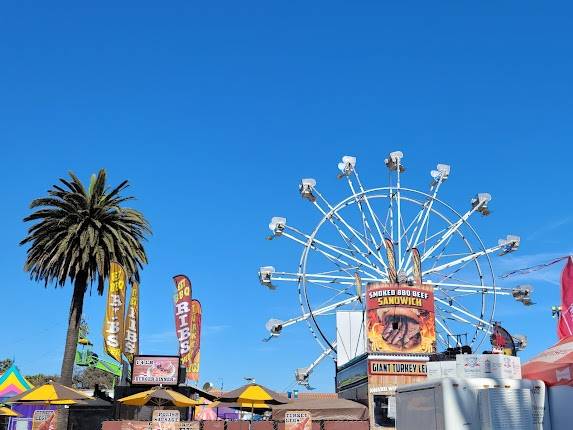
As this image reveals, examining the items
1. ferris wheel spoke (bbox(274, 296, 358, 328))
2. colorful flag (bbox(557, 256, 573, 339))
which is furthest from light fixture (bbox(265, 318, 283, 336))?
colorful flag (bbox(557, 256, 573, 339))

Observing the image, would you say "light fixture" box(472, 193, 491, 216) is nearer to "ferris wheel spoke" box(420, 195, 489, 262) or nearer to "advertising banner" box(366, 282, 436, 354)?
"ferris wheel spoke" box(420, 195, 489, 262)

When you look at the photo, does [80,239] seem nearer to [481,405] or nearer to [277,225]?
[277,225]

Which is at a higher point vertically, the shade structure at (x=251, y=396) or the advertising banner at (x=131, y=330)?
the advertising banner at (x=131, y=330)

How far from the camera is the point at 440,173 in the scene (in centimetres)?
4356

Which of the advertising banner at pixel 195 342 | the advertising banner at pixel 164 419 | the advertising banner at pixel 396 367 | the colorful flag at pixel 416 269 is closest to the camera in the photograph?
the advertising banner at pixel 164 419

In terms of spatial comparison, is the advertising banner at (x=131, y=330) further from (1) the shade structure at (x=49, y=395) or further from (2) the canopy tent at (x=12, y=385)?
(2) the canopy tent at (x=12, y=385)

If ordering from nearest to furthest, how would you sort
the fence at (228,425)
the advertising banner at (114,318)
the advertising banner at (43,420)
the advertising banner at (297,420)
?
the advertising banner at (297,420) < the fence at (228,425) < the advertising banner at (43,420) < the advertising banner at (114,318)

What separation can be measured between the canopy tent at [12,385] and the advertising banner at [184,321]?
47.5ft

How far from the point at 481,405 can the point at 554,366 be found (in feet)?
6.90

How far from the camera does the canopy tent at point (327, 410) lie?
25.4 metres

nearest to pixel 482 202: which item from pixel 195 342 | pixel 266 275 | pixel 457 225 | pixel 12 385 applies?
pixel 457 225

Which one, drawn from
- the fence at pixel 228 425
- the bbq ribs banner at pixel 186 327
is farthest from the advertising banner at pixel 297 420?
the bbq ribs banner at pixel 186 327

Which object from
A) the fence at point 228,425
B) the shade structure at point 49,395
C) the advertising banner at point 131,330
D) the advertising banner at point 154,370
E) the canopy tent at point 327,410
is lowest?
the fence at point 228,425

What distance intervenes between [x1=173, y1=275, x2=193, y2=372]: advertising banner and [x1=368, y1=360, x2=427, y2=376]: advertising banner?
855cm
